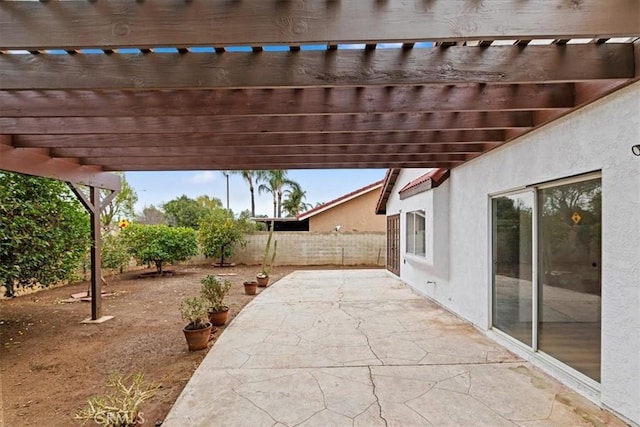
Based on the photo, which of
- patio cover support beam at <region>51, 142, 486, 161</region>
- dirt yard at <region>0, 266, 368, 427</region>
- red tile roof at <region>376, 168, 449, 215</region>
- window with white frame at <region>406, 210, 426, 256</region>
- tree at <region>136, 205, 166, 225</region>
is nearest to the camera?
dirt yard at <region>0, 266, 368, 427</region>

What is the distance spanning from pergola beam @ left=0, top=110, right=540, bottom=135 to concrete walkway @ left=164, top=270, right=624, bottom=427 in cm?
305

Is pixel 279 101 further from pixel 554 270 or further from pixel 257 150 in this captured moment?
pixel 554 270

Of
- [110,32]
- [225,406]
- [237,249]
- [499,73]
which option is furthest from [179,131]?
[237,249]

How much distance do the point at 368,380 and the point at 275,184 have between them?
27.2 metres

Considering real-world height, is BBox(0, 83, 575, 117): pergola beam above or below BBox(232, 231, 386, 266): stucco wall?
above

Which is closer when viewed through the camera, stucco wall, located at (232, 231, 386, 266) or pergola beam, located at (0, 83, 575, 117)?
pergola beam, located at (0, 83, 575, 117)

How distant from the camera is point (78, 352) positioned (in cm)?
544

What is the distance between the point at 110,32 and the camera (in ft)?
7.58

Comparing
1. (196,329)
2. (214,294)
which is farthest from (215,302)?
(196,329)

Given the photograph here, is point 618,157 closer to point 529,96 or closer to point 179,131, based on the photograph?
point 529,96

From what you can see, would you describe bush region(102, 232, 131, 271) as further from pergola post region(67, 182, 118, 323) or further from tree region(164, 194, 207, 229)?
tree region(164, 194, 207, 229)

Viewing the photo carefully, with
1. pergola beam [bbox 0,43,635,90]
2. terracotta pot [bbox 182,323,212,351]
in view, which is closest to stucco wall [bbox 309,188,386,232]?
terracotta pot [bbox 182,323,212,351]

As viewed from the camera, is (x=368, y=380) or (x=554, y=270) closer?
(x=368, y=380)

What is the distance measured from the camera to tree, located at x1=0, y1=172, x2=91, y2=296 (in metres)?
5.50
